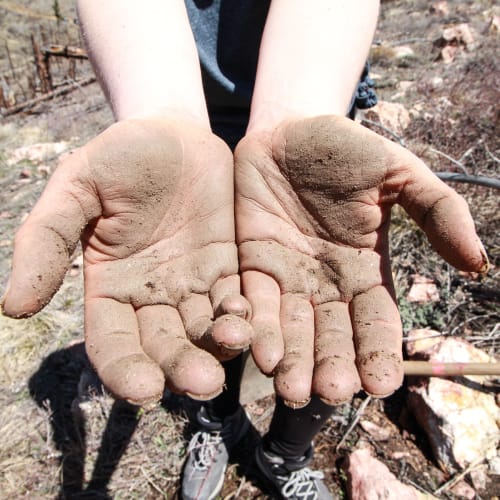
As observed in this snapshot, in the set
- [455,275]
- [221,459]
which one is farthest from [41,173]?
[455,275]

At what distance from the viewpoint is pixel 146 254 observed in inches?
52.5

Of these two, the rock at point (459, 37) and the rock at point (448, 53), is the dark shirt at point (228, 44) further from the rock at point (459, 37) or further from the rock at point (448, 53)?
the rock at point (459, 37)

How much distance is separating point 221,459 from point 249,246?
1.23m

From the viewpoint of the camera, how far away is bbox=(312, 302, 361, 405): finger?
1.07 metres

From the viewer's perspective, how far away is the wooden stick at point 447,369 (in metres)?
1.87

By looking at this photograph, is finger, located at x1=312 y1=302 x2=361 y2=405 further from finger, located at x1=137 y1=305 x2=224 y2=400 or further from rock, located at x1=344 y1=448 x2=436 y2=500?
rock, located at x1=344 y1=448 x2=436 y2=500

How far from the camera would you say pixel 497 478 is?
1834 mm

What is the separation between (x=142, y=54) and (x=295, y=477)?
1.92 m

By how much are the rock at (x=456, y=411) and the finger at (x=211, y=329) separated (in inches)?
52.8

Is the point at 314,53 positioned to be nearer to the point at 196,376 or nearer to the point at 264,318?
the point at 264,318

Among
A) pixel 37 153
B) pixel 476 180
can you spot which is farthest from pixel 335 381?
pixel 37 153

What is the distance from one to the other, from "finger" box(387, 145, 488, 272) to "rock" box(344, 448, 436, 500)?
1144 millimetres

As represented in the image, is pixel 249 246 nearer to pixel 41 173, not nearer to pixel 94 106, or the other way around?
pixel 41 173

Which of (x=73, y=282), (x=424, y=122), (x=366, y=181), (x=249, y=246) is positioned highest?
(x=366, y=181)
